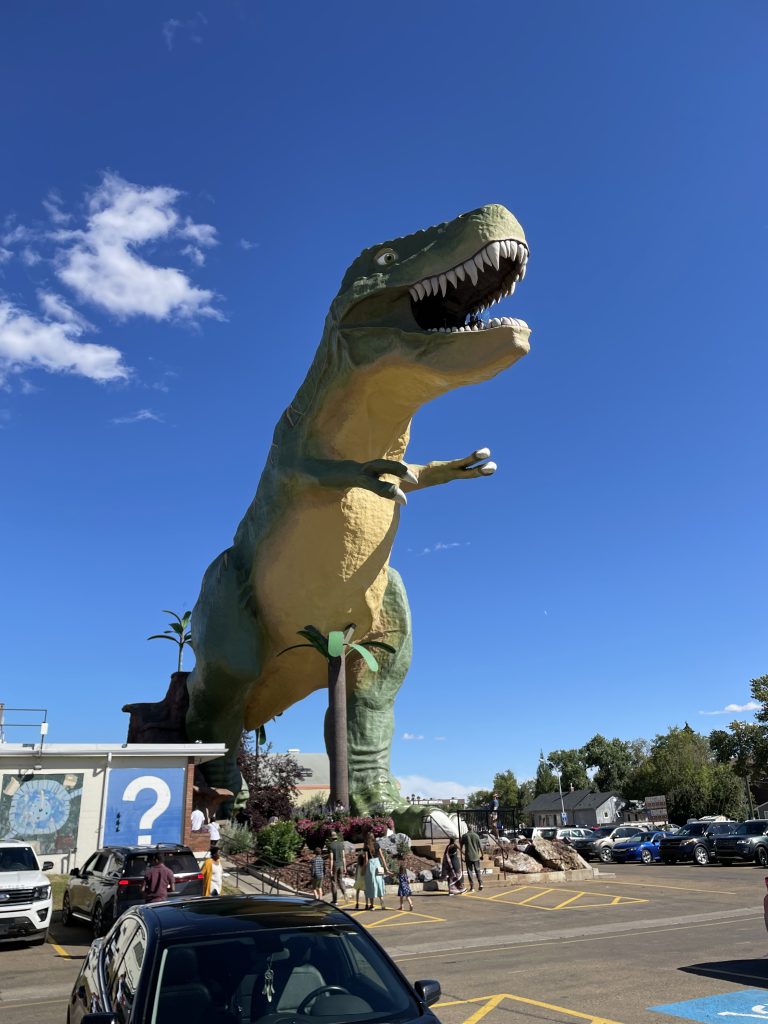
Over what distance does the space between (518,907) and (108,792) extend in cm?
673

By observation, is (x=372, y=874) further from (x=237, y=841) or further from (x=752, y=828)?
(x=752, y=828)

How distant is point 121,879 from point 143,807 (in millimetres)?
4723

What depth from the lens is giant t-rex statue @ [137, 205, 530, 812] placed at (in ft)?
36.3

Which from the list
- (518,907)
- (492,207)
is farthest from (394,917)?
(492,207)

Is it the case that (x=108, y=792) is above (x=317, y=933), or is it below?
above

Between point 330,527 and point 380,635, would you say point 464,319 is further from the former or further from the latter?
point 380,635

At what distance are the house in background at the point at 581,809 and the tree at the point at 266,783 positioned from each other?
49.0 meters

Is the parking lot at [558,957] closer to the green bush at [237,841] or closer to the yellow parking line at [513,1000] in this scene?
the yellow parking line at [513,1000]

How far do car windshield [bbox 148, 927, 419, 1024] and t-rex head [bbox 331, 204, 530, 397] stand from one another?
28.1 feet

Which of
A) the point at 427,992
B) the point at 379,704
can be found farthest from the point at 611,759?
the point at 427,992

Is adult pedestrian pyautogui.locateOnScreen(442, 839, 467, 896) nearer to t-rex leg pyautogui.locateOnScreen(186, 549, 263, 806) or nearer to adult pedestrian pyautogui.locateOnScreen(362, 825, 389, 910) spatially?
adult pedestrian pyautogui.locateOnScreen(362, 825, 389, 910)

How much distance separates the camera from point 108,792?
13641mm

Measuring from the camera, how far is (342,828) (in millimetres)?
14500

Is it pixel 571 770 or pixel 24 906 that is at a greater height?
pixel 571 770
